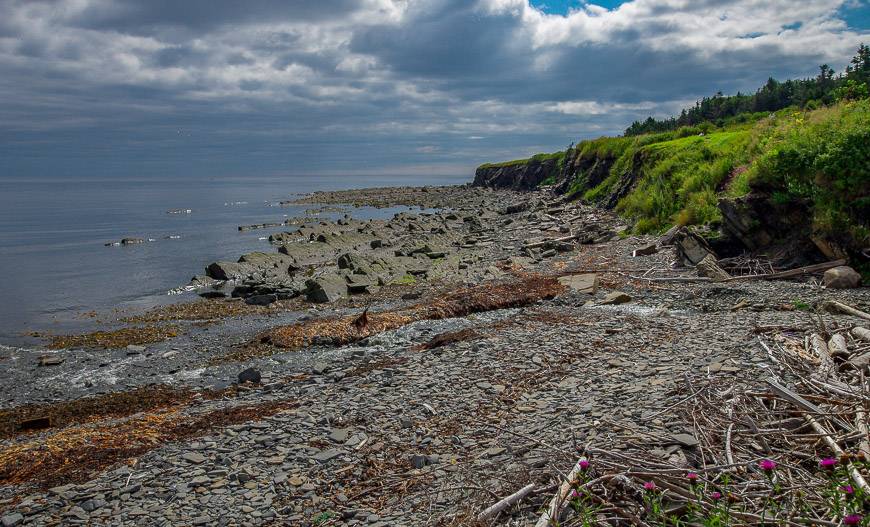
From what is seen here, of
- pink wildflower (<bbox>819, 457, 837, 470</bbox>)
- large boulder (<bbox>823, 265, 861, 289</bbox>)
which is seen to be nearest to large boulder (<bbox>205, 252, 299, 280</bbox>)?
large boulder (<bbox>823, 265, 861, 289</bbox>)

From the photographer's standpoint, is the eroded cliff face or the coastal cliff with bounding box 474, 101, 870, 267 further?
the eroded cliff face

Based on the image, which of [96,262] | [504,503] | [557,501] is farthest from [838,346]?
[96,262]

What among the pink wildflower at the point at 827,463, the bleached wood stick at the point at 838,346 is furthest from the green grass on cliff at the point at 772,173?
the pink wildflower at the point at 827,463

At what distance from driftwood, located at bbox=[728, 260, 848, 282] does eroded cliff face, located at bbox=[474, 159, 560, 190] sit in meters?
82.2

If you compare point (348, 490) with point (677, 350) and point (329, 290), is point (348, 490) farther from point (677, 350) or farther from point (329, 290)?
point (329, 290)

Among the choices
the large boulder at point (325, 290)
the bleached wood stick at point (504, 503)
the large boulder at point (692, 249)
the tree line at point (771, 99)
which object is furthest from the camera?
the tree line at point (771, 99)

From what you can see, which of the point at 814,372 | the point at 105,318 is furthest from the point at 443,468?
the point at 105,318

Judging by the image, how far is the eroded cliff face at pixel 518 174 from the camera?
10669 cm

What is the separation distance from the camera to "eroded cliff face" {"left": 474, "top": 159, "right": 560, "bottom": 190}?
10669 cm

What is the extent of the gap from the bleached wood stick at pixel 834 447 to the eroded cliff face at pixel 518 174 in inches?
3762

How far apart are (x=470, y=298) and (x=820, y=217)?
1212cm

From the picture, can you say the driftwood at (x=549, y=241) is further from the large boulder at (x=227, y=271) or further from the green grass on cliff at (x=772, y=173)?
the large boulder at (x=227, y=271)

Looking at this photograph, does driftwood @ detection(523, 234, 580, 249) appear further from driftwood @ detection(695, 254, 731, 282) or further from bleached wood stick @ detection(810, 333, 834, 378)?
bleached wood stick @ detection(810, 333, 834, 378)

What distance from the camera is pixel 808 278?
18312mm
